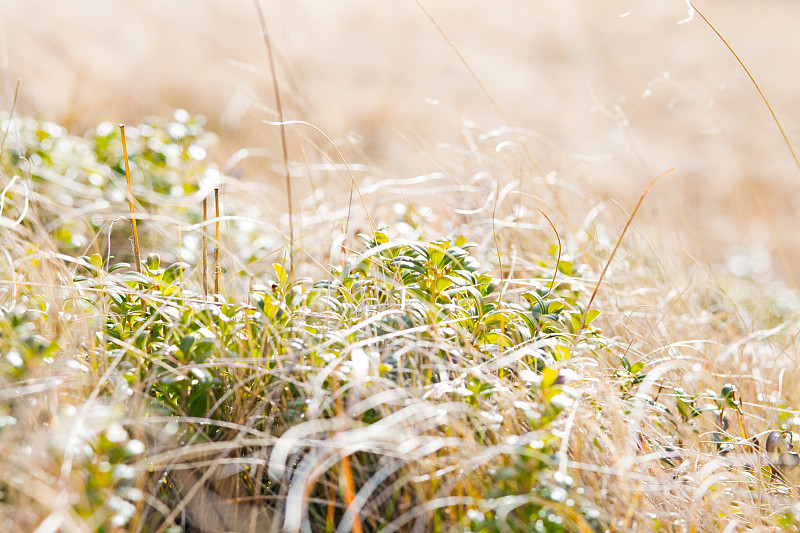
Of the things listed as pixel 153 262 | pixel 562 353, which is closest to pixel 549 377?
pixel 562 353

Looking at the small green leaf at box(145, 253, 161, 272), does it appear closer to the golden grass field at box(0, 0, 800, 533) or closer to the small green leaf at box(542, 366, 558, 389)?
the golden grass field at box(0, 0, 800, 533)

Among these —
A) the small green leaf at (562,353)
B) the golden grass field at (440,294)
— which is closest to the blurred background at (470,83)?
the golden grass field at (440,294)

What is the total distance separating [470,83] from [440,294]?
6588 mm

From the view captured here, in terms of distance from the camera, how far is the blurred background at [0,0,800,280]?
14.8 feet

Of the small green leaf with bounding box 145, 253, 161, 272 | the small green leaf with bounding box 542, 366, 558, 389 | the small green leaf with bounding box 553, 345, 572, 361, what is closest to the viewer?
the small green leaf with bounding box 542, 366, 558, 389

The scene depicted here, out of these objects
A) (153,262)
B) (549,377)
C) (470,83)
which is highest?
(549,377)

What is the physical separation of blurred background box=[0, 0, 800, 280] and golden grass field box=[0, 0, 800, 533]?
4 centimetres

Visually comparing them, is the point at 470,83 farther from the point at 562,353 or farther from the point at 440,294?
the point at 562,353

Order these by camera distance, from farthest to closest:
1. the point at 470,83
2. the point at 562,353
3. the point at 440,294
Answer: the point at 470,83 < the point at 440,294 < the point at 562,353

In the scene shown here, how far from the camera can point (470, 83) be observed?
7.69 metres

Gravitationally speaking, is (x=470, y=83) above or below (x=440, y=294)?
below

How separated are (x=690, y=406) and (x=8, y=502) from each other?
1.30 m

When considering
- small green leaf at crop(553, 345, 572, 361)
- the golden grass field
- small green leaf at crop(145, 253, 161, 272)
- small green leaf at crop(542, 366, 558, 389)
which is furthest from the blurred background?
small green leaf at crop(542, 366, 558, 389)

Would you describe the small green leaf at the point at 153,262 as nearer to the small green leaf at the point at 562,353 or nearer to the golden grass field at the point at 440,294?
the golden grass field at the point at 440,294
